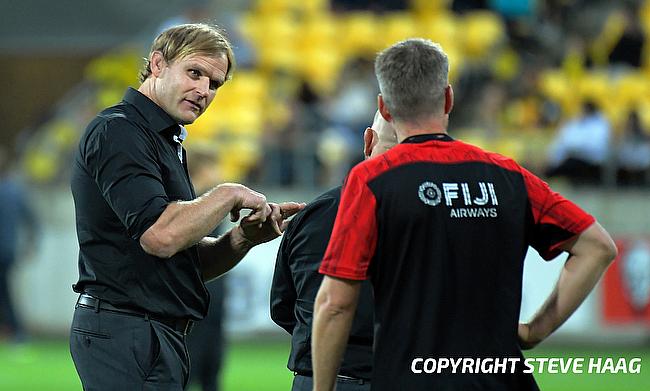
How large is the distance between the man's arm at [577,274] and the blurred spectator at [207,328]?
4.28 meters

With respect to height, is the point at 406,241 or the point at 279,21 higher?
the point at 279,21

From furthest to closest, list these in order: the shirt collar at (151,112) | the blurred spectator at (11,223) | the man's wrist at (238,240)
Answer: the blurred spectator at (11,223) < the man's wrist at (238,240) < the shirt collar at (151,112)

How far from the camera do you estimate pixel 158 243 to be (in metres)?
3.97

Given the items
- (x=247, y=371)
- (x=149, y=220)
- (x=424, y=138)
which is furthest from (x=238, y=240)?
(x=247, y=371)

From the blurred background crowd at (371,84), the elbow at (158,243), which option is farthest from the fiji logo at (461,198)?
the blurred background crowd at (371,84)

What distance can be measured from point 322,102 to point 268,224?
10.7 metres

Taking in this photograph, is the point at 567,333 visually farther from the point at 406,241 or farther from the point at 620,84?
the point at 406,241

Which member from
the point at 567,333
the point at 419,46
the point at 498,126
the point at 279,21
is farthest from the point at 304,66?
the point at 419,46

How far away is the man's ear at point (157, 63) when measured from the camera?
174 inches

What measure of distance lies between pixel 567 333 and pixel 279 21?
6537 millimetres

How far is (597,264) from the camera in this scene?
11.7 ft

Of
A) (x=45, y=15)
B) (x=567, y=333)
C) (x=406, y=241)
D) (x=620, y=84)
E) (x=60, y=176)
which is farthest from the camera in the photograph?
(x=45, y=15)

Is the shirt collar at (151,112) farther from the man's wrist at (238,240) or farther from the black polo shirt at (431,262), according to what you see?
the black polo shirt at (431,262)

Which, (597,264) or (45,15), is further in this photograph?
(45,15)
